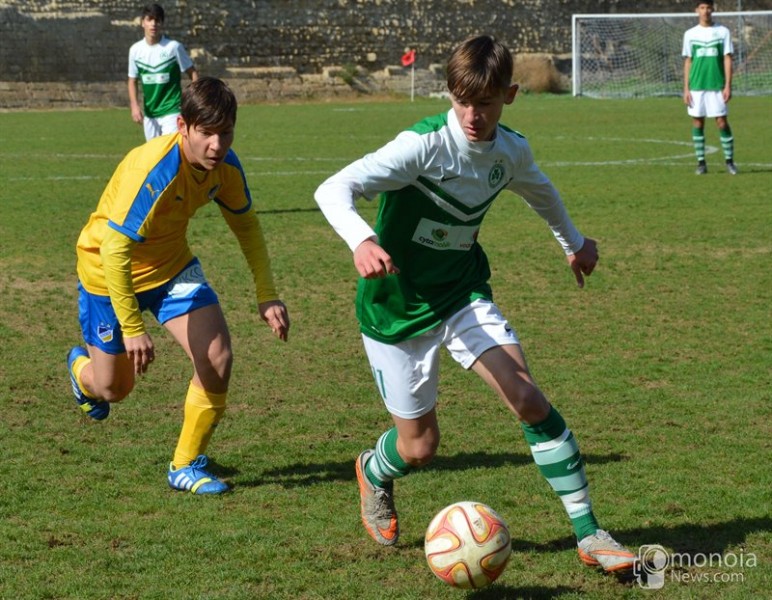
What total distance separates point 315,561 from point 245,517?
1.91ft

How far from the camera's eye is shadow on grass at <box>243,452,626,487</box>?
17.1 feet

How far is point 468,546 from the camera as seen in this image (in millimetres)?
3891

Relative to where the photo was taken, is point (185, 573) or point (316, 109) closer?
point (185, 573)

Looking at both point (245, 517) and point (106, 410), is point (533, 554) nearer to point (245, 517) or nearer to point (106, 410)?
point (245, 517)

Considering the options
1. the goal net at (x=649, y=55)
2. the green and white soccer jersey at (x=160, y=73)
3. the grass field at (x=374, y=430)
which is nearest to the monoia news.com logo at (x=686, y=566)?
the grass field at (x=374, y=430)

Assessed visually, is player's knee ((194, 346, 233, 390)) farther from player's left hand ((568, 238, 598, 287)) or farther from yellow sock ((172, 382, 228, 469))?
player's left hand ((568, 238, 598, 287))

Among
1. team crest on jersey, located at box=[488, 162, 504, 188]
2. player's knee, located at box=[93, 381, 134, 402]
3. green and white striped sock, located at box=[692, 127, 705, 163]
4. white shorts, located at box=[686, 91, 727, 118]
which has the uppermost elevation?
team crest on jersey, located at box=[488, 162, 504, 188]

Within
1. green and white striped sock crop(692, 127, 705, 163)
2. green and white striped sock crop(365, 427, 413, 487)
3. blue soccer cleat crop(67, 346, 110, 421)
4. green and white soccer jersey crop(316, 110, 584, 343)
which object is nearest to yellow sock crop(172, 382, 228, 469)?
blue soccer cleat crop(67, 346, 110, 421)

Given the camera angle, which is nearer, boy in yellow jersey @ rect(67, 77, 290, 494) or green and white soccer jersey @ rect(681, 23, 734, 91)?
boy in yellow jersey @ rect(67, 77, 290, 494)

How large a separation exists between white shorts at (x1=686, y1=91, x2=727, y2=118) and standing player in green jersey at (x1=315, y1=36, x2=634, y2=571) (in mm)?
11731

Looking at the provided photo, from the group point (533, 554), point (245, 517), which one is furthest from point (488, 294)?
point (245, 517)

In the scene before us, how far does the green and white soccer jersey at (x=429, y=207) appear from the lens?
4.12m

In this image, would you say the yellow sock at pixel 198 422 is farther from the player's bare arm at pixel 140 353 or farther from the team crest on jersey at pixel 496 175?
the team crest on jersey at pixel 496 175

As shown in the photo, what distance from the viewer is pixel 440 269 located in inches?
170
